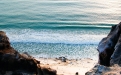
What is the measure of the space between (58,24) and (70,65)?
14.1 metres

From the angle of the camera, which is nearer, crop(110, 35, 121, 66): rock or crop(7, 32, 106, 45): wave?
crop(110, 35, 121, 66): rock

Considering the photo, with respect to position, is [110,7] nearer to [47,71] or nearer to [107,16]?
[107,16]

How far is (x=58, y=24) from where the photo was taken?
33.6 m

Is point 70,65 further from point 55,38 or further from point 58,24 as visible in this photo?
point 58,24

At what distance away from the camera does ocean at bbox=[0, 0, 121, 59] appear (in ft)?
78.0

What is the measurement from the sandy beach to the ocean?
3.08 feet

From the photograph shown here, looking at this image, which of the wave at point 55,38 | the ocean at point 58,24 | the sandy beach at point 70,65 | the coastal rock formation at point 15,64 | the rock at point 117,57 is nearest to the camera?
the rock at point 117,57

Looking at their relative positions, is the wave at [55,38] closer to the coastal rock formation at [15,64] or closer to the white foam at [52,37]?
the white foam at [52,37]

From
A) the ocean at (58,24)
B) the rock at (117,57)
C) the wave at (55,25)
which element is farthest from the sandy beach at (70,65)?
the wave at (55,25)

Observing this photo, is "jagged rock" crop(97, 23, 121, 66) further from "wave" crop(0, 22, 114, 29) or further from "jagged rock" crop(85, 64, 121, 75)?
"wave" crop(0, 22, 114, 29)

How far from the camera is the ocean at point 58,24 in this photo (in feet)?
78.0

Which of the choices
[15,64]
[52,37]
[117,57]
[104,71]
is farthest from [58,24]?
[104,71]

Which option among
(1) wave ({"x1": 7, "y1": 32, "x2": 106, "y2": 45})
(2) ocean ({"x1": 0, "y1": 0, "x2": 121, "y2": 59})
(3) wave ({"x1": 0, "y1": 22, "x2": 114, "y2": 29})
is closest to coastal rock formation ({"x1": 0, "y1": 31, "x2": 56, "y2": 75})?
(2) ocean ({"x1": 0, "y1": 0, "x2": 121, "y2": 59})

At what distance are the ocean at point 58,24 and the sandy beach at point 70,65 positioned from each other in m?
0.94
